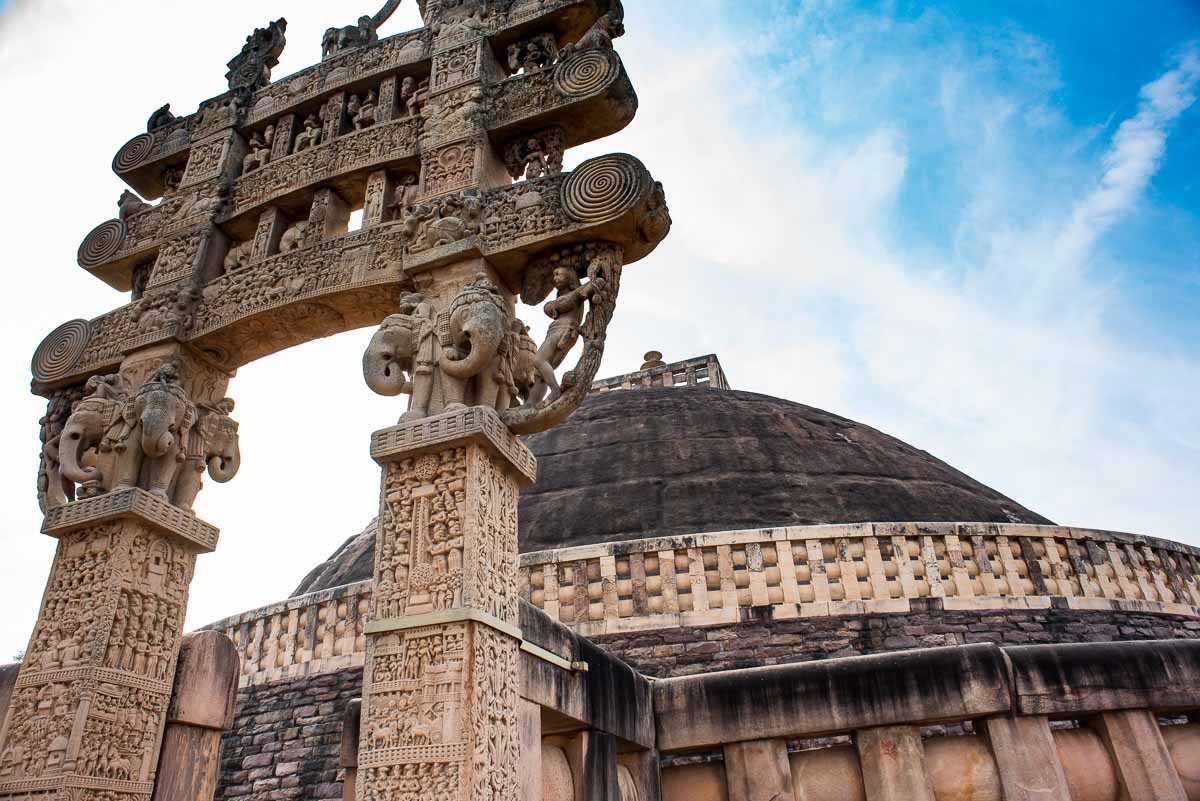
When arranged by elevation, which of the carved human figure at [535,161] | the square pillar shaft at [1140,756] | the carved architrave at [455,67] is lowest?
the square pillar shaft at [1140,756]

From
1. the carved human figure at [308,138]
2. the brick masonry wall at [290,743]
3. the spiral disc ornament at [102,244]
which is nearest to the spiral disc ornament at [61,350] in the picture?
the spiral disc ornament at [102,244]

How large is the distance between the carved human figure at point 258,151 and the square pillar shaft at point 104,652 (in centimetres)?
289

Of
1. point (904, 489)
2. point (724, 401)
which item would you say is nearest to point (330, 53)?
point (904, 489)

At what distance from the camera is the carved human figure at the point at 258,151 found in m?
6.56

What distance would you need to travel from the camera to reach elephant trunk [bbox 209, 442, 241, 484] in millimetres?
5715

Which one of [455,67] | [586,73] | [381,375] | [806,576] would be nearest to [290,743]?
[806,576]

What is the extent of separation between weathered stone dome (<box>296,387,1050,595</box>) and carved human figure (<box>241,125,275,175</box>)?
238 inches

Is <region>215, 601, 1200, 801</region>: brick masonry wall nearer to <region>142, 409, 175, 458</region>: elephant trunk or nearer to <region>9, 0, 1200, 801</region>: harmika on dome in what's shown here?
<region>9, 0, 1200, 801</region>: harmika on dome

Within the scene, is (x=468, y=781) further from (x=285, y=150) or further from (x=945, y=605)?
(x=945, y=605)

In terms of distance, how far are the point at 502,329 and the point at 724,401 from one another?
12.9m

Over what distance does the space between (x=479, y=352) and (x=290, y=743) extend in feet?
22.4

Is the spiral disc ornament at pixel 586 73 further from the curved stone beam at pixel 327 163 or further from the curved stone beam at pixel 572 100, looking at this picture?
the curved stone beam at pixel 327 163

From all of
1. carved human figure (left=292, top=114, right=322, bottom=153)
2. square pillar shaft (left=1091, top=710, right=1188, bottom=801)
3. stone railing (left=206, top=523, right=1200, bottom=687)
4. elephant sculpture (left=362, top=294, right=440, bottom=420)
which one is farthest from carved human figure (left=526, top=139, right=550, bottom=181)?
stone railing (left=206, top=523, right=1200, bottom=687)

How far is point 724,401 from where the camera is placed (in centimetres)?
1689
